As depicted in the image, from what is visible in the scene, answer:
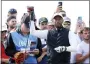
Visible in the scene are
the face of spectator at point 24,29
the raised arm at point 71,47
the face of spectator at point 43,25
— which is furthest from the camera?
the face of spectator at point 43,25

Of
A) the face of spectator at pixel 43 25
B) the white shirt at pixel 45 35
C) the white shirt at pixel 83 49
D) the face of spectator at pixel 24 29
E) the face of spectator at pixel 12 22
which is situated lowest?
the white shirt at pixel 83 49

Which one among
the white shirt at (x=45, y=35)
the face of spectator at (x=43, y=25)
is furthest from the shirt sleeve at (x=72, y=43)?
the face of spectator at (x=43, y=25)

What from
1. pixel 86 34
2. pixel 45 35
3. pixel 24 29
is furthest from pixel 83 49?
pixel 24 29

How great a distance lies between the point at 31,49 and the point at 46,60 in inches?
12.4

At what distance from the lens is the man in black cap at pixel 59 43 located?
14.0 ft

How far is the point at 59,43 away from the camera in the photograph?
14.0ft

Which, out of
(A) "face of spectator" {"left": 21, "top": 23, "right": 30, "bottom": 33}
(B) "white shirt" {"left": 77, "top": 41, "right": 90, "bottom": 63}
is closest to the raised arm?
(B) "white shirt" {"left": 77, "top": 41, "right": 90, "bottom": 63}

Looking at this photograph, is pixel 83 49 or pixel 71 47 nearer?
pixel 71 47

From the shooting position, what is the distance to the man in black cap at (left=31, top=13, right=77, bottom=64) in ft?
14.0

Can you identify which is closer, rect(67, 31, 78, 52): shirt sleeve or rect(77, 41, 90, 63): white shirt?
rect(67, 31, 78, 52): shirt sleeve

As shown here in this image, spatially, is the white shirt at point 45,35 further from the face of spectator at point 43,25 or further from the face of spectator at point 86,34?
the face of spectator at point 43,25

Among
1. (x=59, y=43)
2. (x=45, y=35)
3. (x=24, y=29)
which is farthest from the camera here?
(x=24, y=29)

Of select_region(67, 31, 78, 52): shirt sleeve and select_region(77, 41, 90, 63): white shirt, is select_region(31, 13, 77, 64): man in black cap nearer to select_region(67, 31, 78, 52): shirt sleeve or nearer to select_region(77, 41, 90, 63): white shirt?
select_region(67, 31, 78, 52): shirt sleeve

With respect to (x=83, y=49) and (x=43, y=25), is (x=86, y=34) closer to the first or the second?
(x=83, y=49)
